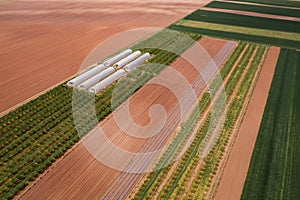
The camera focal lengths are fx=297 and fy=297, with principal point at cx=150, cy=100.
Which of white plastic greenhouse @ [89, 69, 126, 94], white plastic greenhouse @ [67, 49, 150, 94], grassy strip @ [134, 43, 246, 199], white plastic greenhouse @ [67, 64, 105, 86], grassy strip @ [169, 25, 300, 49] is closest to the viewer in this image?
grassy strip @ [134, 43, 246, 199]

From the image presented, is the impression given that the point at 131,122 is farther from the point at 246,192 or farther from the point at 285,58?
the point at 285,58

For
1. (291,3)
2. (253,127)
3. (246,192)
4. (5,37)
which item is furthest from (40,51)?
(291,3)

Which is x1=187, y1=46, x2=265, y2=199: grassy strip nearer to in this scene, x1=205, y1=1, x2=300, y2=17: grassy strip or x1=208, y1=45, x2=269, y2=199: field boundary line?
x1=208, y1=45, x2=269, y2=199: field boundary line

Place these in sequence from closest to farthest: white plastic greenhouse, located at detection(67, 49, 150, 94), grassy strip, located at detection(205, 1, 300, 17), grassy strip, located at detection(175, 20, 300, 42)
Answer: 1. white plastic greenhouse, located at detection(67, 49, 150, 94)
2. grassy strip, located at detection(175, 20, 300, 42)
3. grassy strip, located at detection(205, 1, 300, 17)

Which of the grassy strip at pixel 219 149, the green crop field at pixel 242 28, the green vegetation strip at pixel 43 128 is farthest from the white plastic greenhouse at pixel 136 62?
the green crop field at pixel 242 28

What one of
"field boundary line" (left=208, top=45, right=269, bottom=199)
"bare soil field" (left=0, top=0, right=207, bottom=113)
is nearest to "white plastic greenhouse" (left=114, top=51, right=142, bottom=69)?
"bare soil field" (left=0, top=0, right=207, bottom=113)

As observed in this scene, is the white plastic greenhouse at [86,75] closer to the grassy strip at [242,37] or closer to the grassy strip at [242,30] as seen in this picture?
the grassy strip at [242,37]
